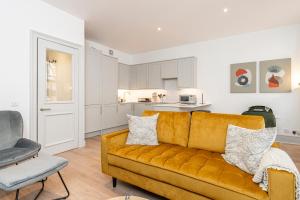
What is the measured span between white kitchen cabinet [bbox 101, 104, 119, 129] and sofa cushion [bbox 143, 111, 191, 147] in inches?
110

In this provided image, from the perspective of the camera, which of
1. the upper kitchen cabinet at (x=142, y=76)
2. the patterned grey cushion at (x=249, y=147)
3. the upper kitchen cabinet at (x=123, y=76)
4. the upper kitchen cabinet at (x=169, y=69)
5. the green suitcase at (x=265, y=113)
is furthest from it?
the upper kitchen cabinet at (x=142, y=76)

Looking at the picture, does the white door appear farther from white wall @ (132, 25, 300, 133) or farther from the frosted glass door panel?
white wall @ (132, 25, 300, 133)

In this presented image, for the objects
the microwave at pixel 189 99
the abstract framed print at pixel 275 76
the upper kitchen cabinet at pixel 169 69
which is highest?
the upper kitchen cabinet at pixel 169 69

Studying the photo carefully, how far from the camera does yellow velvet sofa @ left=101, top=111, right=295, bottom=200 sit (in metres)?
1.23

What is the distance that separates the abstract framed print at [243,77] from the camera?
13.9ft

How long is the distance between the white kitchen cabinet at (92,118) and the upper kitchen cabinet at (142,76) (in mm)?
1852

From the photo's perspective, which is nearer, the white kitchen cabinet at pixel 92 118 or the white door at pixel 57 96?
the white door at pixel 57 96

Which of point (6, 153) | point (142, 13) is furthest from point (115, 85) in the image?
point (6, 153)

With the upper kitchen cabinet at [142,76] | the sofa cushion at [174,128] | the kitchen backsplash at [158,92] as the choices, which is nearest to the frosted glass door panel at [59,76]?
the sofa cushion at [174,128]

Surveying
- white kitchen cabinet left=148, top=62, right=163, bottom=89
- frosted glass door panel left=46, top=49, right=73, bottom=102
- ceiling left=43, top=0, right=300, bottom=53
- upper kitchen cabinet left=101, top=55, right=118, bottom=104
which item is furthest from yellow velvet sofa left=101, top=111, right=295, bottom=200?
white kitchen cabinet left=148, top=62, right=163, bottom=89

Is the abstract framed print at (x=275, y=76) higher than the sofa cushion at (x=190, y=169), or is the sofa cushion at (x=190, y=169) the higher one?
the abstract framed print at (x=275, y=76)

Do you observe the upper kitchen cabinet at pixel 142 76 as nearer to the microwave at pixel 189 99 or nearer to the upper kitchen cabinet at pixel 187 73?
the upper kitchen cabinet at pixel 187 73

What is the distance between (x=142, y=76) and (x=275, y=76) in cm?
378

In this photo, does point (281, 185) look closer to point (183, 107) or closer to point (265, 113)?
point (265, 113)
